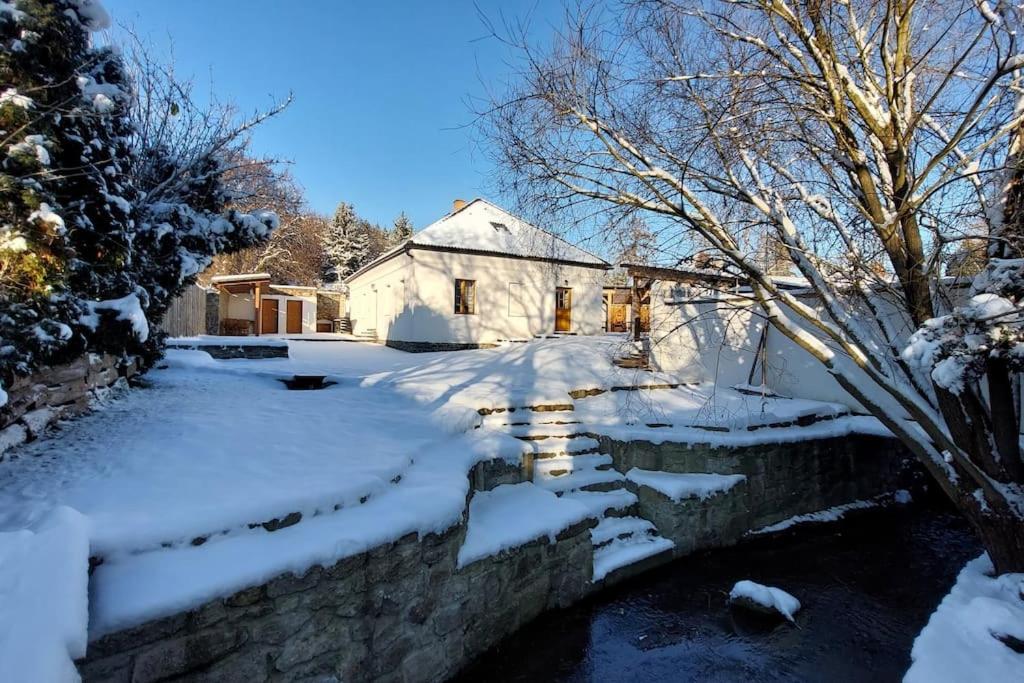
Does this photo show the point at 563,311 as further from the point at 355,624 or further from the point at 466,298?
the point at 355,624

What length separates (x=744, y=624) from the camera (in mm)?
4145

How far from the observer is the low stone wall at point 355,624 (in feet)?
6.76

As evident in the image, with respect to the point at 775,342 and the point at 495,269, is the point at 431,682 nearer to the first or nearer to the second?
the point at 775,342

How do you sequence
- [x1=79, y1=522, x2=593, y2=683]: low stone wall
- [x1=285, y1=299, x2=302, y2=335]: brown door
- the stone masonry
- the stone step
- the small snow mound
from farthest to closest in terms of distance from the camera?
[x1=285, y1=299, x2=302, y2=335]: brown door → the stone step → the stone masonry → the small snow mound → [x1=79, y1=522, x2=593, y2=683]: low stone wall

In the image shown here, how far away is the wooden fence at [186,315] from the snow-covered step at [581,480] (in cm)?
804

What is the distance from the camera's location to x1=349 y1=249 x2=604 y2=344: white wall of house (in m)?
13.3

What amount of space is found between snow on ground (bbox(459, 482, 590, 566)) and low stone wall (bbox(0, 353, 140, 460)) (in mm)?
2962

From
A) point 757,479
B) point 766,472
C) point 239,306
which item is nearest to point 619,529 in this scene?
point 757,479

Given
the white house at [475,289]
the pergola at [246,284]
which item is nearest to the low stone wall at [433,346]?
the white house at [475,289]

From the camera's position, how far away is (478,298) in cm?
1396

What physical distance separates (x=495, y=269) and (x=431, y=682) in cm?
1186

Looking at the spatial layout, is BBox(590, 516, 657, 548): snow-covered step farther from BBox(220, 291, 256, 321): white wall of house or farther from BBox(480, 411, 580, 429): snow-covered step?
BBox(220, 291, 256, 321): white wall of house

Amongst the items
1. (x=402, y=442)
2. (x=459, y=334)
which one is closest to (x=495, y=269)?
(x=459, y=334)

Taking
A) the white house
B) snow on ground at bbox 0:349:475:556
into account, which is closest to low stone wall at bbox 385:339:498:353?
the white house
